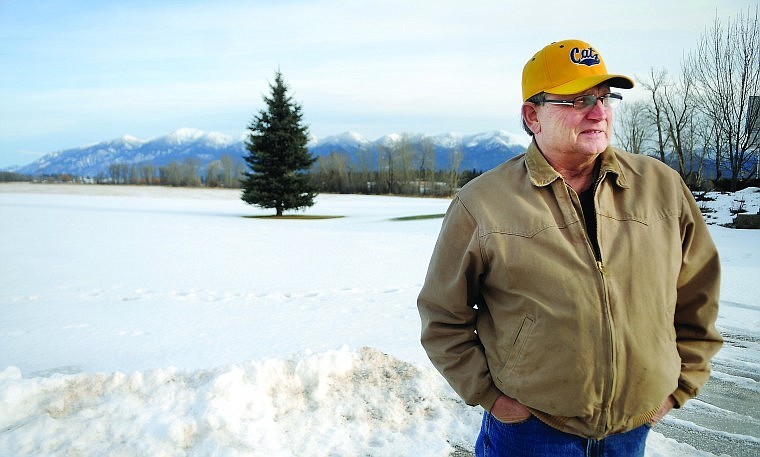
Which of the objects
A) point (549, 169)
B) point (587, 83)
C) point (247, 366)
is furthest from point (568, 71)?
point (247, 366)

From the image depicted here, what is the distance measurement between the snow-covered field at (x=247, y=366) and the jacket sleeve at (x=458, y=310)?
5.76 feet

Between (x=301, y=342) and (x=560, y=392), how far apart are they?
4.19m

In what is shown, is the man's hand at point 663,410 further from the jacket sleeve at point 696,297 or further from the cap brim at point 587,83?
the cap brim at point 587,83

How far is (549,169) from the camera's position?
6.04 ft

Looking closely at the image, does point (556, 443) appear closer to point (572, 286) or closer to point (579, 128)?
point (572, 286)

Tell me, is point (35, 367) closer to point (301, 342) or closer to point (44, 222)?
point (301, 342)

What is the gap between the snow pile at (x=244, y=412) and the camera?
11.0 ft

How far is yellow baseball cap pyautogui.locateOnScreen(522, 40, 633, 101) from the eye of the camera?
181 cm

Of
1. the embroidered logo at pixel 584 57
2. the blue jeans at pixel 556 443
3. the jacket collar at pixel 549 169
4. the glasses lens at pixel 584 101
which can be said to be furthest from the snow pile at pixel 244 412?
the embroidered logo at pixel 584 57

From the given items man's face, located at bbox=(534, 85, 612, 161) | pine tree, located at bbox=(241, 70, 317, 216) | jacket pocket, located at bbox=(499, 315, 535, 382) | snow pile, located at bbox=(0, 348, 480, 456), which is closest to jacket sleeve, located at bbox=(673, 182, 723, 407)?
man's face, located at bbox=(534, 85, 612, 161)

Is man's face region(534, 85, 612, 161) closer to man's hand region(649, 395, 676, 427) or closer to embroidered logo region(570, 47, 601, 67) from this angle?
embroidered logo region(570, 47, 601, 67)

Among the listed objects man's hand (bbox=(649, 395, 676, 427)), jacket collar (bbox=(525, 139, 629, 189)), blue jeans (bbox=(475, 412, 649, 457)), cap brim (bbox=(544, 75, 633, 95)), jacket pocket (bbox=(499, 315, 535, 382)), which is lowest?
blue jeans (bbox=(475, 412, 649, 457))

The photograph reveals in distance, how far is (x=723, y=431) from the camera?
3586 millimetres

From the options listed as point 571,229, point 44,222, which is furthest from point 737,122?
point 44,222
